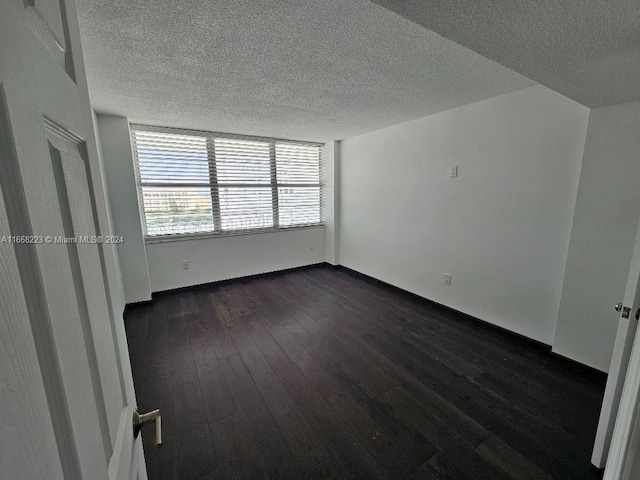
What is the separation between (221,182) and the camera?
380 centimetres

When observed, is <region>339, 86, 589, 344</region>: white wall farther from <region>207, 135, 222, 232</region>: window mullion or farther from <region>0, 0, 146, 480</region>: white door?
<region>0, 0, 146, 480</region>: white door

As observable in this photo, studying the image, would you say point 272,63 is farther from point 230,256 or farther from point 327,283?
point 327,283

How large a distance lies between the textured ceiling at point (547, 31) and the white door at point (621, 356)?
807 millimetres

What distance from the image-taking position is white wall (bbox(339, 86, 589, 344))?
2.16 m

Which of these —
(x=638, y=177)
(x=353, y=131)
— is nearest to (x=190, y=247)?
(x=353, y=131)

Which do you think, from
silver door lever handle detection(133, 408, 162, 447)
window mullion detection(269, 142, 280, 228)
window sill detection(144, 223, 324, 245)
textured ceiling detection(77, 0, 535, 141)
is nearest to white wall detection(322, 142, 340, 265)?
window sill detection(144, 223, 324, 245)

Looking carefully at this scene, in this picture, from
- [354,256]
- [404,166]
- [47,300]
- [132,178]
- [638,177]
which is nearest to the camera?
[47,300]

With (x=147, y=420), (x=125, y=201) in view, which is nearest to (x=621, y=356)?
(x=147, y=420)

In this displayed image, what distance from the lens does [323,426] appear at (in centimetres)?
159

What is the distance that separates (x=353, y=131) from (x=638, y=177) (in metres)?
2.77

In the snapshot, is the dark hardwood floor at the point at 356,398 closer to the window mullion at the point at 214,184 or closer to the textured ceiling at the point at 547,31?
the window mullion at the point at 214,184

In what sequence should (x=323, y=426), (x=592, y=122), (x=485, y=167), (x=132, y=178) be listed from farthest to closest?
(x=132, y=178)
(x=485, y=167)
(x=592, y=122)
(x=323, y=426)

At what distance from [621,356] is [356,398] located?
1393mm

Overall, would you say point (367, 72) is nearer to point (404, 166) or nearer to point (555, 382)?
point (404, 166)
